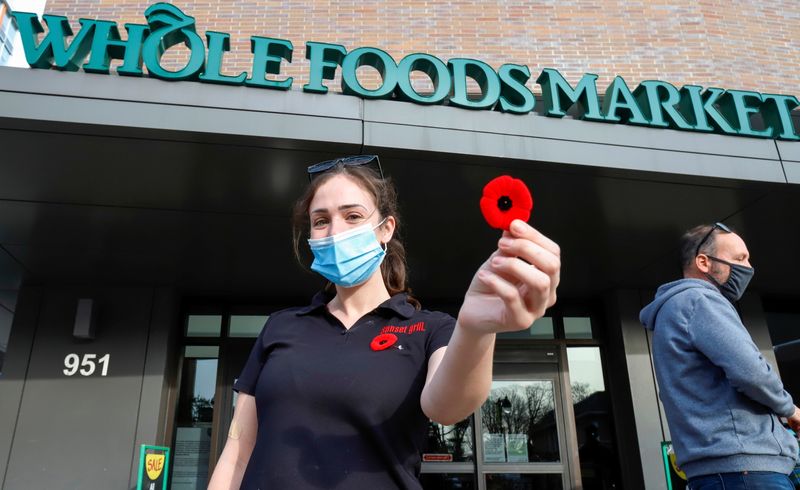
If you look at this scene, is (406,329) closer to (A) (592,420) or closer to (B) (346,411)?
(B) (346,411)

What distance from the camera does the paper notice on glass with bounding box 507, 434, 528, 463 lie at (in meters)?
6.88

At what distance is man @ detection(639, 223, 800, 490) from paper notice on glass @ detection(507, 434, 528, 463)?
4.81 metres

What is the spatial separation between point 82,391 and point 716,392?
6.28 meters

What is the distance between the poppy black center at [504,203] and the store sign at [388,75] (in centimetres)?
373

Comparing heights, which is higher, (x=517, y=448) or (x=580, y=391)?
(x=580, y=391)

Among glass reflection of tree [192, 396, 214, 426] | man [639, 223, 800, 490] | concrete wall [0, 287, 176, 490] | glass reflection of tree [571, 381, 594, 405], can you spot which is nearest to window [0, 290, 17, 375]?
concrete wall [0, 287, 176, 490]

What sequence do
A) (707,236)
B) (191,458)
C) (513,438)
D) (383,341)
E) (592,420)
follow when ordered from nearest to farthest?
(383,341)
(707,236)
(191,458)
(513,438)
(592,420)

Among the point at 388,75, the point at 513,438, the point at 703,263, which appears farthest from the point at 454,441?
the point at 703,263

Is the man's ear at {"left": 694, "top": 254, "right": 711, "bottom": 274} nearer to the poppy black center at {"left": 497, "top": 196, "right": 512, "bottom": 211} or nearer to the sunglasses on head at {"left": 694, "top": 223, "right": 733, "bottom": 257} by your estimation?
the sunglasses on head at {"left": 694, "top": 223, "right": 733, "bottom": 257}

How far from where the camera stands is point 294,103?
4230 millimetres

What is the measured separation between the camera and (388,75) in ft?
15.2

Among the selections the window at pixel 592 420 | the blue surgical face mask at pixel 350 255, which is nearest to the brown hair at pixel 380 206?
the blue surgical face mask at pixel 350 255

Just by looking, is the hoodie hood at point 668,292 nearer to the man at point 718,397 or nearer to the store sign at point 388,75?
the man at point 718,397

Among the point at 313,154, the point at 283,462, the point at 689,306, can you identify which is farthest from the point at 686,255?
the point at 313,154
